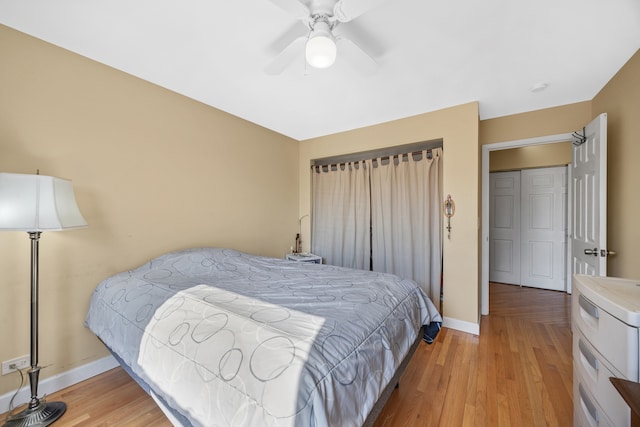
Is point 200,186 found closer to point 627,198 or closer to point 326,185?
point 326,185

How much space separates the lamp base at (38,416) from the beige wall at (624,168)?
157 inches

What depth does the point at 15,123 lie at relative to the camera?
164 cm

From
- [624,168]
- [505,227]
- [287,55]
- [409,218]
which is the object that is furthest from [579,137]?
[287,55]

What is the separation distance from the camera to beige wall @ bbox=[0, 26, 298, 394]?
1.64 metres

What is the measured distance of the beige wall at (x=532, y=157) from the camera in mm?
3809

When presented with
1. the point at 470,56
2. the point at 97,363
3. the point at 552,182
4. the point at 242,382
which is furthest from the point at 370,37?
the point at 552,182

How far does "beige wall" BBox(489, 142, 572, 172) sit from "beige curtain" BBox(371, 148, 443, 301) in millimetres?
2210

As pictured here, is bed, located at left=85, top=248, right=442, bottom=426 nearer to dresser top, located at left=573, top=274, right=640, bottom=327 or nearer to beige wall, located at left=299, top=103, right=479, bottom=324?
dresser top, located at left=573, top=274, right=640, bottom=327

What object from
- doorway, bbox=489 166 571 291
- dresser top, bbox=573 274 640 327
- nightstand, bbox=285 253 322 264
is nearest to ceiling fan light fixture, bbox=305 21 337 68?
dresser top, bbox=573 274 640 327

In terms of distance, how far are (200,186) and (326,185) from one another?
5.92ft

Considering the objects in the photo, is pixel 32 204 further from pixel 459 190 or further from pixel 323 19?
pixel 459 190

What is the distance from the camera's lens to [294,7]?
1255 millimetres

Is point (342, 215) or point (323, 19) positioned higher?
point (323, 19)

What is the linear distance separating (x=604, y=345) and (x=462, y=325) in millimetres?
1920
